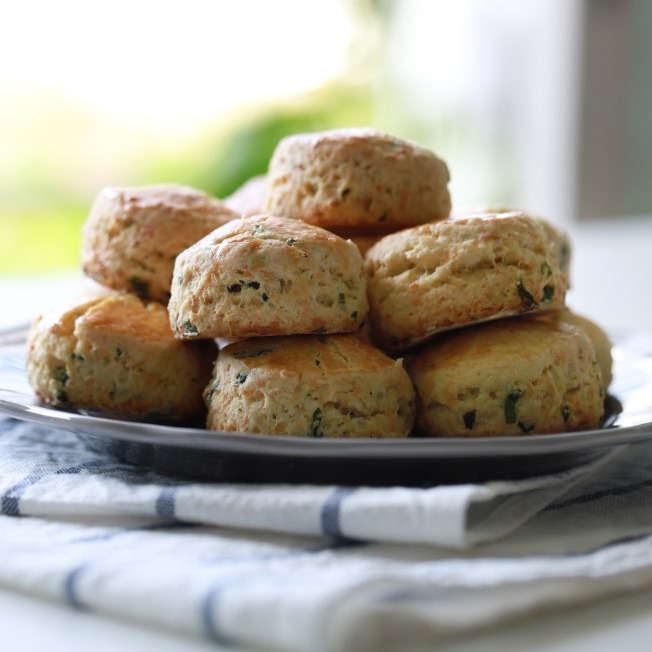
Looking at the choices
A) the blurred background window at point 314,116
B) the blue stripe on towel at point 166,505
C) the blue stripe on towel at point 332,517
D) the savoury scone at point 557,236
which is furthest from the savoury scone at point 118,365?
the blurred background window at point 314,116

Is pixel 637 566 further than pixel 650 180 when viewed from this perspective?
No

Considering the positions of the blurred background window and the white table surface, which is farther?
the blurred background window

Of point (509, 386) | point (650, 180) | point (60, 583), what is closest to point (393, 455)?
point (509, 386)

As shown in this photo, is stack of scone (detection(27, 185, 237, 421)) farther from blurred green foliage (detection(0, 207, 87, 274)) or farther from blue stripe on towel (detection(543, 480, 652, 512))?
blurred green foliage (detection(0, 207, 87, 274))

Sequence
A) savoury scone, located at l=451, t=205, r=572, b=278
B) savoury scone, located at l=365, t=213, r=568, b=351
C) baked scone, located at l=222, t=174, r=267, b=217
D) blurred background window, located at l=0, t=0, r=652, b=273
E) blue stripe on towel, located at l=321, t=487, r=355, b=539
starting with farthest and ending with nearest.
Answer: blurred background window, located at l=0, t=0, r=652, b=273
baked scone, located at l=222, t=174, r=267, b=217
savoury scone, located at l=451, t=205, r=572, b=278
savoury scone, located at l=365, t=213, r=568, b=351
blue stripe on towel, located at l=321, t=487, r=355, b=539

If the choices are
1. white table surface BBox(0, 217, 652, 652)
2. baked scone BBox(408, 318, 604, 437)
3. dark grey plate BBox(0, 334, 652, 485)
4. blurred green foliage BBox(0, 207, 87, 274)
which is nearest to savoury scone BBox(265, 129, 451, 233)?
baked scone BBox(408, 318, 604, 437)

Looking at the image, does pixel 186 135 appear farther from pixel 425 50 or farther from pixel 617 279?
pixel 617 279

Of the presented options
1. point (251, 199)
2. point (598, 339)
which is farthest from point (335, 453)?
point (251, 199)
